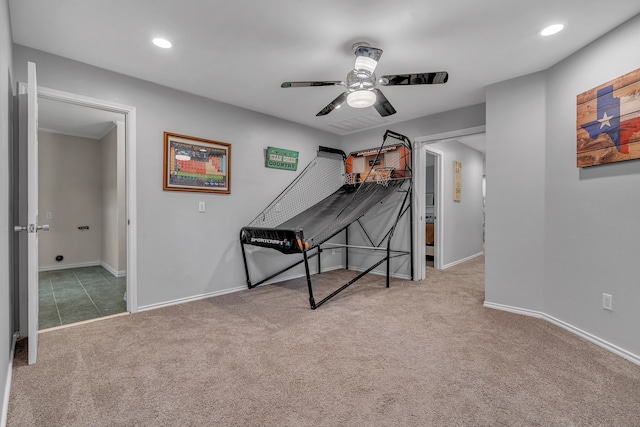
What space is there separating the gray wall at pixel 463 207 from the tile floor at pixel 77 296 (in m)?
4.98

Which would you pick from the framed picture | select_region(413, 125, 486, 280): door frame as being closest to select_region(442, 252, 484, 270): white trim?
select_region(413, 125, 486, 280): door frame

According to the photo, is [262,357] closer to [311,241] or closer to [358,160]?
[311,241]

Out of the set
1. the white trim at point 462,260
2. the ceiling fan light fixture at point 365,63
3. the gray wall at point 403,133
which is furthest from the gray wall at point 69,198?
the white trim at point 462,260

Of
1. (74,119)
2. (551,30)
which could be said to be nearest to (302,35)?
(551,30)

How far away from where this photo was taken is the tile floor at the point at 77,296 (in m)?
2.96

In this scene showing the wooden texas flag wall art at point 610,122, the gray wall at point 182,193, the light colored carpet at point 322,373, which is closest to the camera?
the light colored carpet at point 322,373

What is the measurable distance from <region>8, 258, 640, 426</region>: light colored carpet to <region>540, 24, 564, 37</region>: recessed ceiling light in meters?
2.37

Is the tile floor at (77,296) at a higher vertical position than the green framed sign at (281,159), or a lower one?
lower

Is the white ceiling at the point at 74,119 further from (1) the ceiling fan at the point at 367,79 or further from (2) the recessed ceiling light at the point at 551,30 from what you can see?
(2) the recessed ceiling light at the point at 551,30

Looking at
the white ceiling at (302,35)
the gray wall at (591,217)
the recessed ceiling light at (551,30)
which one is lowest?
the gray wall at (591,217)

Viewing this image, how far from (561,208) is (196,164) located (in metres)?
3.71

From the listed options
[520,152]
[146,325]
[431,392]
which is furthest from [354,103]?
[146,325]

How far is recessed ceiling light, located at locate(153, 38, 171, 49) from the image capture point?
2330 mm

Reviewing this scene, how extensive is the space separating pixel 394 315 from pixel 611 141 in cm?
223
